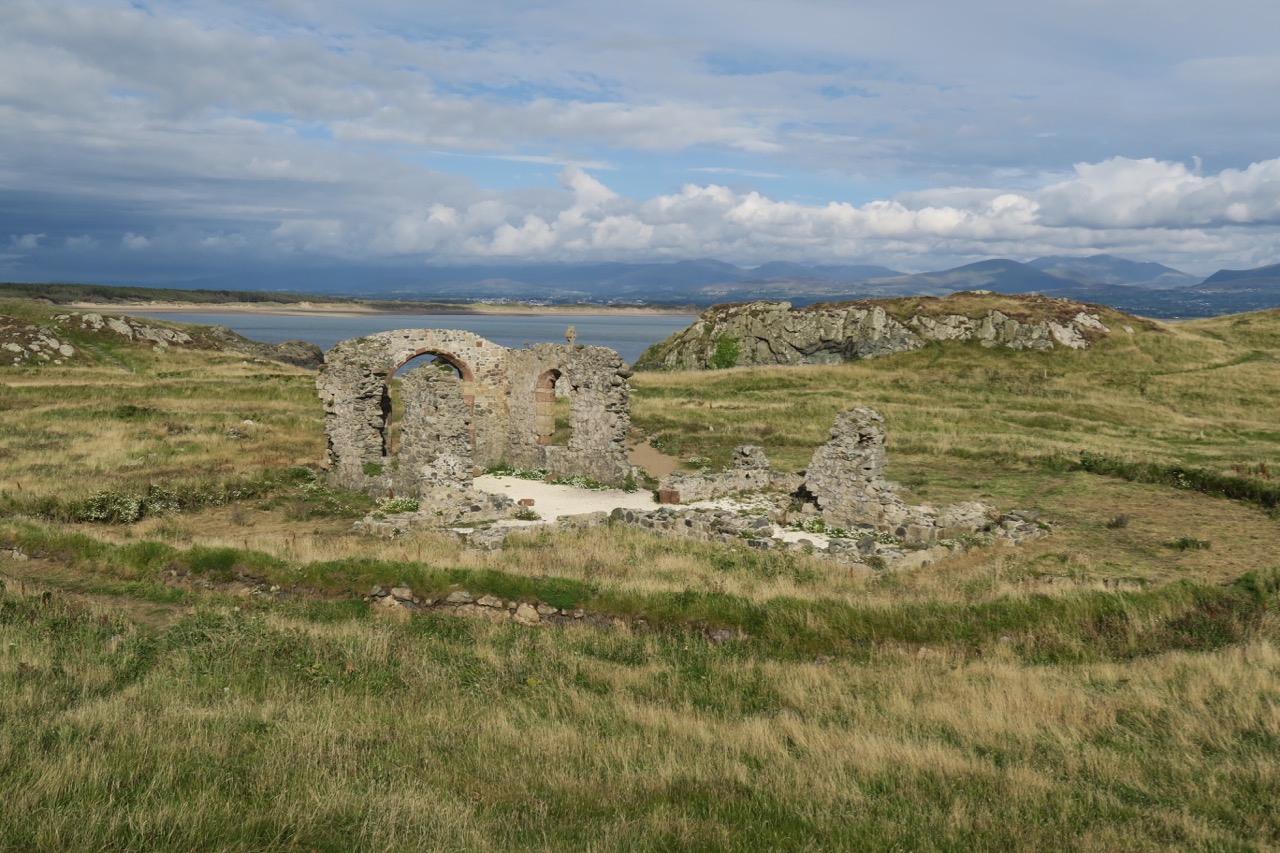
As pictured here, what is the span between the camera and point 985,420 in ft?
131

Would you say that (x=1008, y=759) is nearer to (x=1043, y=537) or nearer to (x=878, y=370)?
(x=1043, y=537)

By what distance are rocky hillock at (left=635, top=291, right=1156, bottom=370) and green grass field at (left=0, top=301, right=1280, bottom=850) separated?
39112 millimetres

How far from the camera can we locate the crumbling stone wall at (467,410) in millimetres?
22094

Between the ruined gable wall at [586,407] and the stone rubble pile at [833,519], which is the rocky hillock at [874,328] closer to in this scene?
the ruined gable wall at [586,407]


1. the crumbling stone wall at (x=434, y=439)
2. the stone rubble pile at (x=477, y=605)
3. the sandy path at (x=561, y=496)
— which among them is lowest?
the sandy path at (x=561, y=496)

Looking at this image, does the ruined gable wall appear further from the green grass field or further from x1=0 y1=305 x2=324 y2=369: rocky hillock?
x1=0 y1=305 x2=324 y2=369: rocky hillock

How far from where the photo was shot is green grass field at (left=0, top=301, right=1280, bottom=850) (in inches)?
250

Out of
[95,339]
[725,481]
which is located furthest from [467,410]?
[95,339]

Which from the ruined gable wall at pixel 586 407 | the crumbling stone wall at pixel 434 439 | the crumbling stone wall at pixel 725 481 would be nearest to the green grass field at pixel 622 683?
the crumbling stone wall at pixel 434 439

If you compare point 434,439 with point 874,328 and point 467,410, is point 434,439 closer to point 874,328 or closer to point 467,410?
point 467,410

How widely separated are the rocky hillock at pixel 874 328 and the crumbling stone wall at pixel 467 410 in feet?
140

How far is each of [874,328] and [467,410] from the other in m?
48.7

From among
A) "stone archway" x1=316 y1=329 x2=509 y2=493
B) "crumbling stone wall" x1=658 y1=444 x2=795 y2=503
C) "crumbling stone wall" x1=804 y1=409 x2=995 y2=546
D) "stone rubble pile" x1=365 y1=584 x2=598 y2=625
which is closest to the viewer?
"stone rubble pile" x1=365 y1=584 x2=598 y2=625

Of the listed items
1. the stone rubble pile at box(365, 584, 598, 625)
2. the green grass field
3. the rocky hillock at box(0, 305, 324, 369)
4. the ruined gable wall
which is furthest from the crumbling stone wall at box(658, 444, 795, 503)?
the rocky hillock at box(0, 305, 324, 369)
